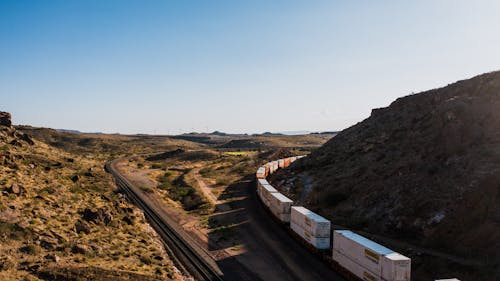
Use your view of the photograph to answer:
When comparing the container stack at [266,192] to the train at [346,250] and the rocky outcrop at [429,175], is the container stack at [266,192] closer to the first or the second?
the train at [346,250]

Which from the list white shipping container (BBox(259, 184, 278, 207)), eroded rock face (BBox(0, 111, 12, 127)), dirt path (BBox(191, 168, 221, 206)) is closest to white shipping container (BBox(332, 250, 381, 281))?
white shipping container (BBox(259, 184, 278, 207))

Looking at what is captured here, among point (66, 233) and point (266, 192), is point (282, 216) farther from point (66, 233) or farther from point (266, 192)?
point (66, 233)

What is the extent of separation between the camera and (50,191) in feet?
123

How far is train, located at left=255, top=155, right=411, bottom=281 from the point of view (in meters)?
22.2

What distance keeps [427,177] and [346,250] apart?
17.5 m

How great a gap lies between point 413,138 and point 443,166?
10.6 meters

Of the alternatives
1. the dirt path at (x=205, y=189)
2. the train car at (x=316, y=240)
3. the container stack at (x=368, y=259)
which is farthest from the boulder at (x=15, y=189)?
the container stack at (x=368, y=259)

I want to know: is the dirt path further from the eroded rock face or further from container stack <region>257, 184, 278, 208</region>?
the eroded rock face

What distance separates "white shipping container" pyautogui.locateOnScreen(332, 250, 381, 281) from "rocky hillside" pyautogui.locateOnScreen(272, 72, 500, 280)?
880 centimetres

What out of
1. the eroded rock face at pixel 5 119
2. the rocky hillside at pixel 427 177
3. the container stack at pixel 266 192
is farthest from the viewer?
the eroded rock face at pixel 5 119

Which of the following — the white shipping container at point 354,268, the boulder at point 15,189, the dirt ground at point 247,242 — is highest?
the boulder at point 15,189

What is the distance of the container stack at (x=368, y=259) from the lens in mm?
21948

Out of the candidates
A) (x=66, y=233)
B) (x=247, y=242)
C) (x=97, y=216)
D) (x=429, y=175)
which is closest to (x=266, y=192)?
(x=247, y=242)

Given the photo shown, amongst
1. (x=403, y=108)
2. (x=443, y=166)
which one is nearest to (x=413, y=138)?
(x=443, y=166)
